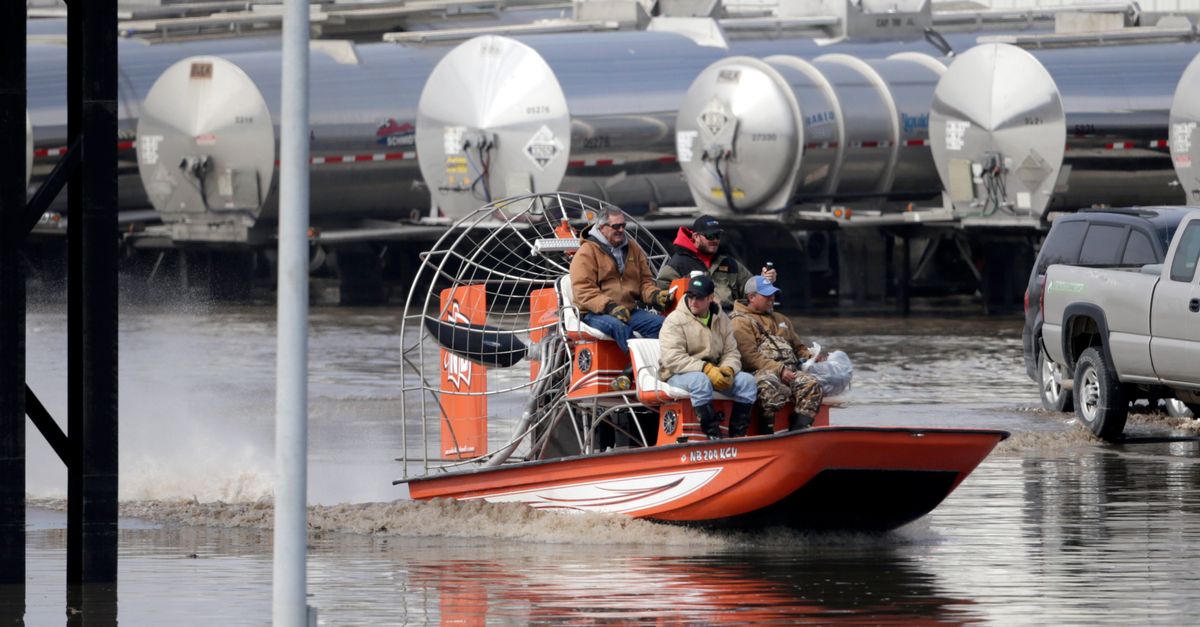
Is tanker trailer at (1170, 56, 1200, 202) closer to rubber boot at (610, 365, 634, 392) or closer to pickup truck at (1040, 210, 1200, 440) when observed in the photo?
pickup truck at (1040, 210, 1200, 440)

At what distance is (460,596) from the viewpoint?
1078 centimetres

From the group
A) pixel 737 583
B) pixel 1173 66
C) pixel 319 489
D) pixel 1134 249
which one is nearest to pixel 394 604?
pixel 737 583

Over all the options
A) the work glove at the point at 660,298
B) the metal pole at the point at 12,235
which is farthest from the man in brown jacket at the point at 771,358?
the metal pole at the point at 12,235

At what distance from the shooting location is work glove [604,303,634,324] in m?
13.5

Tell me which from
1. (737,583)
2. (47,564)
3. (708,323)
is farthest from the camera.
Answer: (708,323)

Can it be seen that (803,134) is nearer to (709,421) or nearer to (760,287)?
(760,287)

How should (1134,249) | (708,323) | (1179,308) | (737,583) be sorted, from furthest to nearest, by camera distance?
(1134,249) < (1179,308) < (708,323) < (737,583)

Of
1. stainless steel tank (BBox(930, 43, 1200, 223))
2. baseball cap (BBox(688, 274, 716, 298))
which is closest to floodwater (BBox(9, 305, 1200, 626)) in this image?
baseball cap (BBox(688, 274, 716, 298))

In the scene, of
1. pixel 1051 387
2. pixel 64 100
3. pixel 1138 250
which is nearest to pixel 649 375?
pixel 1138 250

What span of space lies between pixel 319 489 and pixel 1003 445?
576cm

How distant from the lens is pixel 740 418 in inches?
516

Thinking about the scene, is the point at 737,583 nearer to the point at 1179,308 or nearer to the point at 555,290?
the point at 555,290

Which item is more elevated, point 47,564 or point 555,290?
point 555,290

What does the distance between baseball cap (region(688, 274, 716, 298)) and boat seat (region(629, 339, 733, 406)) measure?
16.9 inches
